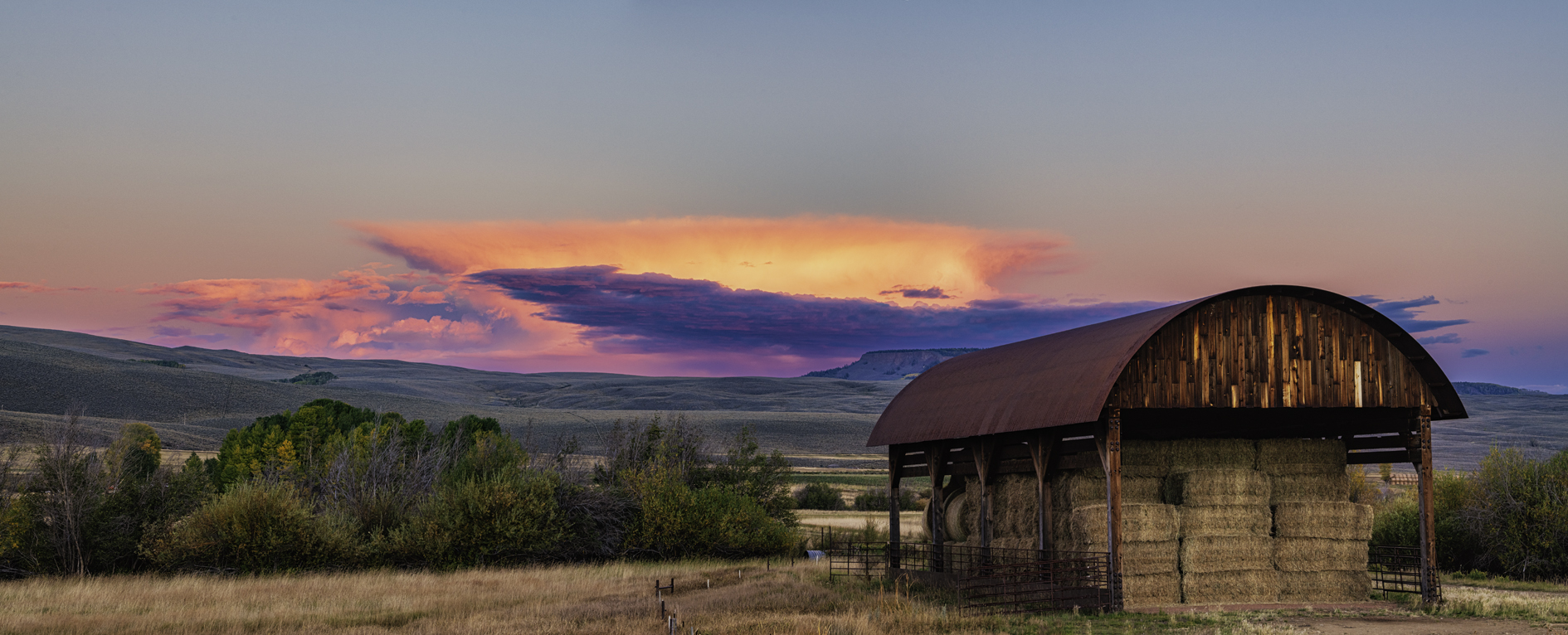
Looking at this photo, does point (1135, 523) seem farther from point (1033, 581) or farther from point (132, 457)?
point (132, 457)

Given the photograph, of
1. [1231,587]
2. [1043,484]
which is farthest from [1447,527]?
[1043,484]

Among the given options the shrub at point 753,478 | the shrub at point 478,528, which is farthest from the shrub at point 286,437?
the shrub at point 478,528

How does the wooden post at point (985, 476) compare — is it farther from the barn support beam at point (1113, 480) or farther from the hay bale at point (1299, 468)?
the hay bale at point (1299, 468)

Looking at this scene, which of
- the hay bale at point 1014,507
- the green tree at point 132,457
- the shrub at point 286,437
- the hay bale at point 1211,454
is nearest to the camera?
the hay bale at point 1211,454

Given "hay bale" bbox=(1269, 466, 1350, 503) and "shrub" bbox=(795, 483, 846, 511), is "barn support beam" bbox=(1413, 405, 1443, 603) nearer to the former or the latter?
"hay bale" bbox=(1269, 466, 1350, 503)

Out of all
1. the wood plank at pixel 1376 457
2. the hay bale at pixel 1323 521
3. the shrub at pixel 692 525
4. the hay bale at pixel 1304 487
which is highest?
the wood plank at pixel 1376 457

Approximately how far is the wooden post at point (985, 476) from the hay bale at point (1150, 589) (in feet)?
13.3

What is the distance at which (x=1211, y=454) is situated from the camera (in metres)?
22.6

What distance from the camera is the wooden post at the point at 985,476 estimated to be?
977 inches

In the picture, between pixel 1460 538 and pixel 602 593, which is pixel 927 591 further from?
pixel 1460 538

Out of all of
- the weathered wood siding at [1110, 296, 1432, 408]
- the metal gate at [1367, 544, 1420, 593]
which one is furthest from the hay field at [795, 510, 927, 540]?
the weathered wood siding at [1110, 296, 1432, 408]

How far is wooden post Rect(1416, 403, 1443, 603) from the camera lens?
21.9 m

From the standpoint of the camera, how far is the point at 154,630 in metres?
19.1

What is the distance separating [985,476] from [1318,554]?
22.1ft
